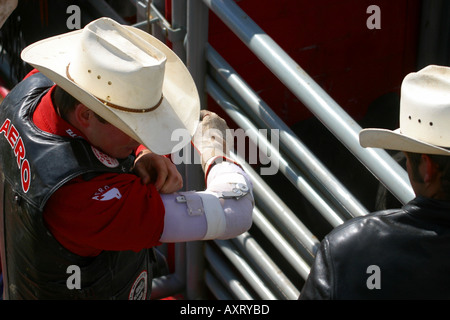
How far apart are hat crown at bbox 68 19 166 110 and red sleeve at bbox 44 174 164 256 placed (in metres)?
0.28

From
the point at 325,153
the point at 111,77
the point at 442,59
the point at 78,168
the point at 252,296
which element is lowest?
the point at 252,296

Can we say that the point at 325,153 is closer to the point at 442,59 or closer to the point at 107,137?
the point at 442,59

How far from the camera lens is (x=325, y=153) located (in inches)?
159

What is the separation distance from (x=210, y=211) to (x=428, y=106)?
823mm

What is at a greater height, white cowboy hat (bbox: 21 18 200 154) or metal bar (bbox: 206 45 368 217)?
white cowboy hat (bbox: 21 18 200 154)

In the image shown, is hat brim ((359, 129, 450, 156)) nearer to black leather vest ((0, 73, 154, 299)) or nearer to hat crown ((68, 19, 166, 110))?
hat crown ((68, 19, 166, 110))

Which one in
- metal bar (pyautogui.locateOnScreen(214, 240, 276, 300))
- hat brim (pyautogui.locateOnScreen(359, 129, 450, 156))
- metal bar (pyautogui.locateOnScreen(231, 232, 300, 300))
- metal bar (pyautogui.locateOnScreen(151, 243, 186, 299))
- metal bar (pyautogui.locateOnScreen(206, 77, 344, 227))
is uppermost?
hat brim (pyautogui.locateOnScreen(359, 129, 450, 156))

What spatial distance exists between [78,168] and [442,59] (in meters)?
3.35

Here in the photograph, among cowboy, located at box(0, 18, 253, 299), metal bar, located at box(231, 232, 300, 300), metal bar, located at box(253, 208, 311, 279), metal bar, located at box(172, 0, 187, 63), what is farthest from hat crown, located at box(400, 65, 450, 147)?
metal bar, located at box(172, 0, 187, 63)

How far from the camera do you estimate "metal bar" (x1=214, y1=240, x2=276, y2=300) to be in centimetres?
329

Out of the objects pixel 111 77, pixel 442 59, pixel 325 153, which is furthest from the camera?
pixel 442 59

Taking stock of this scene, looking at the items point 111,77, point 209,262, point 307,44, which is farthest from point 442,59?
point 111,77

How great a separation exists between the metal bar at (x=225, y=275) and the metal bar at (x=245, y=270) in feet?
0.24

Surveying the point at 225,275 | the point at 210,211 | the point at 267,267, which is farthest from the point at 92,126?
the point at 225,275
